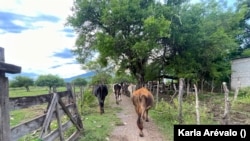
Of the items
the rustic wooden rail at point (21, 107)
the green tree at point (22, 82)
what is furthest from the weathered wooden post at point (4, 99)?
the green tree at point (22, 82)

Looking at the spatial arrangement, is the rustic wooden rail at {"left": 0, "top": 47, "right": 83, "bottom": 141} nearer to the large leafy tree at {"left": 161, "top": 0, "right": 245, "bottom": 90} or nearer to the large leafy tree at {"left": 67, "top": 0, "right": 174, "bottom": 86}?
the large leafy tree at {"left": 67, "top": 0, "right": 174, "bottom": 86}

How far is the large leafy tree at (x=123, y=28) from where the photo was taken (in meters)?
22.5

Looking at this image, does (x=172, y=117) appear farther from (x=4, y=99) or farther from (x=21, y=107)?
(x=4, y=99)

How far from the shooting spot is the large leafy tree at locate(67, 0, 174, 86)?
22.5 metres

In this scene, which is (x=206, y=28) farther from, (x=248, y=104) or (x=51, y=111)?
(x=51, y=111)

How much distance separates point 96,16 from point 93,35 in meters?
2.29

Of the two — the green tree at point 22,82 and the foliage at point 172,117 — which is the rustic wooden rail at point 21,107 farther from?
the green tree at point 22,82

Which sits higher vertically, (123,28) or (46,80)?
(123,28)

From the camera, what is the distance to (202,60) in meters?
28.2

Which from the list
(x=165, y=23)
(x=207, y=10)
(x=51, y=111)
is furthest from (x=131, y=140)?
(x=207, y=10)

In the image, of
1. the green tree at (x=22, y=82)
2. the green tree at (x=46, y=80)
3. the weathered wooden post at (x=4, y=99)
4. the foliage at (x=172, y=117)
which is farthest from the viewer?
the green tree at (x=46, y=80)

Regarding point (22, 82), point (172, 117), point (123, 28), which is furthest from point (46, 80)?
point (172, 117)

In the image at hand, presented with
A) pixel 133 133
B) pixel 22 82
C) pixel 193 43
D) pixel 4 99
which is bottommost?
pixel 133 133

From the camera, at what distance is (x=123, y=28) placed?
947 inches
